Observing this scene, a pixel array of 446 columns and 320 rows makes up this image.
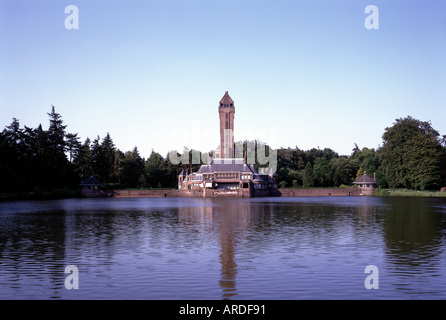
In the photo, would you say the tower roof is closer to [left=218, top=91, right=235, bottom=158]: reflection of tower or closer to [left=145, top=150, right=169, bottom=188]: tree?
[left=218, top=91, right=235, bottom=158]: reflection of tower

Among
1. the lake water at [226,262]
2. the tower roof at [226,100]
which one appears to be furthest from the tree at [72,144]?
the lake water at [226,262]

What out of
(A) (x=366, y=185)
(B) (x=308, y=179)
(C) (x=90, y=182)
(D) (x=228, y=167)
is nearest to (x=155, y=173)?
(C) (x=90, y=182)

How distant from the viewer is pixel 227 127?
13475cm

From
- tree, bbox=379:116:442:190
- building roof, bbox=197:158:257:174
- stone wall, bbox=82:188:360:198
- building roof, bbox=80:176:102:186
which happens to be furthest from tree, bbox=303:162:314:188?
building roof, bbox=80:176:102:186

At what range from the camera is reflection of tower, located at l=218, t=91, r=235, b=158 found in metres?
134

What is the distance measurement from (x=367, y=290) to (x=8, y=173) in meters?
91.3

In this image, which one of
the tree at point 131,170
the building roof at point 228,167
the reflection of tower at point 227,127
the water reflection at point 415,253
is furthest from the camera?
the tree at point 131,170

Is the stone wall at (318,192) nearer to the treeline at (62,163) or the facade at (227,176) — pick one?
the facade at (227,176)

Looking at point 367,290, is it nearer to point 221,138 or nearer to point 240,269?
point 240,269

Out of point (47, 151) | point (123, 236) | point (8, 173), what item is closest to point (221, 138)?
point (47, 151)

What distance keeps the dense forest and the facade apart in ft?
48.0

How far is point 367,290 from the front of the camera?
14898mm

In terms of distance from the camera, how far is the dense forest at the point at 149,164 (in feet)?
334
